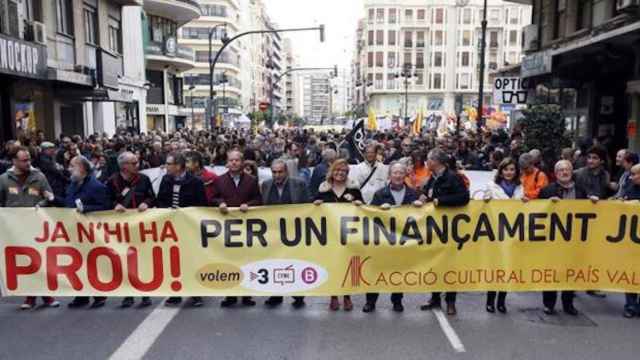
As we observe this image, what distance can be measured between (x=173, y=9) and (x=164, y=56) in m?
3.64

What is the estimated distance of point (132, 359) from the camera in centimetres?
536

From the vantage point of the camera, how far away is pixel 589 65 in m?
17.1

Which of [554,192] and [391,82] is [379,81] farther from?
[554,192]

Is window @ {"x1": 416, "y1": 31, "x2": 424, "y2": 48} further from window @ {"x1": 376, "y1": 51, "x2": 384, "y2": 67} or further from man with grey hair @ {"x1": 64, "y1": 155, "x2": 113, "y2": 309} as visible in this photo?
man with grey hair @ {"x1": 64, "y1": 155, "x2": 113, "y2": 309}

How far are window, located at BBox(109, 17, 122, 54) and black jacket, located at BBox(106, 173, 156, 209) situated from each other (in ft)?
71.0

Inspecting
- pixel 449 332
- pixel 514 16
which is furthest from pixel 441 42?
pixel 449 332

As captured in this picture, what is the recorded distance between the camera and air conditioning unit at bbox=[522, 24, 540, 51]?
73.5 feet

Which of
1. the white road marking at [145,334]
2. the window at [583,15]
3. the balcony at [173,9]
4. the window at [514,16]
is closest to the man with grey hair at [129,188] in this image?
the white road marking at [145,334]

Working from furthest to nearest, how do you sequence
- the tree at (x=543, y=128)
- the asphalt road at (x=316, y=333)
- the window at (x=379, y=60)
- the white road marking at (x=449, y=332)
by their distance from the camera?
the window at (x=379, y=60) < the tree at (x=543, y=128) < the white road marking at (x=449, y=332) < the asphalt road at (x=316, y=333)

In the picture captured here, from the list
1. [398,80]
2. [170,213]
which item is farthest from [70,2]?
[398,80]

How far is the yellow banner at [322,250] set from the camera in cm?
650

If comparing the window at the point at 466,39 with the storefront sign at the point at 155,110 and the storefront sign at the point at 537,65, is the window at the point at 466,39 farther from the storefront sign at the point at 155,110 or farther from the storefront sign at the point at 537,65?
the storefront sign at the point at 537,65

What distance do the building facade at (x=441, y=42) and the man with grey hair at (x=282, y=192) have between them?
86968mm

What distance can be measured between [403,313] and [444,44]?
91424 mm
